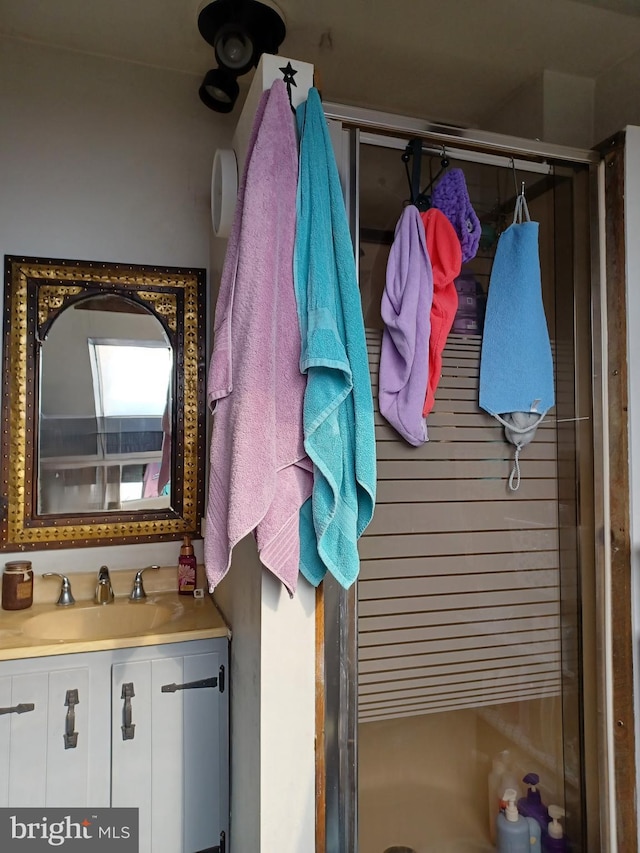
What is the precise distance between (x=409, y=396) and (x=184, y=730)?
3.53ft

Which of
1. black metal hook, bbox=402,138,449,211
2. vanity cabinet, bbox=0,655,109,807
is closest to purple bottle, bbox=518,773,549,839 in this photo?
vanity cabinet, bbox=0,655,109,807

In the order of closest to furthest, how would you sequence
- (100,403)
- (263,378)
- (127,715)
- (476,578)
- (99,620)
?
(263,378)
(476,578)
(127,715)
(99,620)
(100,403)

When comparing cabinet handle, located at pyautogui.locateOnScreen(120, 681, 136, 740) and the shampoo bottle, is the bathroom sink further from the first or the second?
cabinet handle, located at pyautogui.locateOnScreen(120, 681, 136, 740)

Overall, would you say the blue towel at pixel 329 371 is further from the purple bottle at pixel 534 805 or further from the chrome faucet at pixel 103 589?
the chrome faucet at pixel 103 589

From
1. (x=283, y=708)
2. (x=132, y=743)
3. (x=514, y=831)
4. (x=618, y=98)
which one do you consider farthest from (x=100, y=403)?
(x=618, y=98)

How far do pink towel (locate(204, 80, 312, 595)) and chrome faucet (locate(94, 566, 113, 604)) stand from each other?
0.78 metres

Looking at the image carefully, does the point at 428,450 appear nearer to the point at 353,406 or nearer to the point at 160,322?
the point at 353,406

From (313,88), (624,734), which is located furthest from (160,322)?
(624,734)

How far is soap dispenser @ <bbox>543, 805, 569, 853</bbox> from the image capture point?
1.44 m

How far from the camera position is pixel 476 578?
139 centimetres

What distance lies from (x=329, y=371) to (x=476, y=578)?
0.64m

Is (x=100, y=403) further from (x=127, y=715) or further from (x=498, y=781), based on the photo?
(x=498, y=781)

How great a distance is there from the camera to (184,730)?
1554 mm

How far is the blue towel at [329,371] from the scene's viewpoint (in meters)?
1.14
